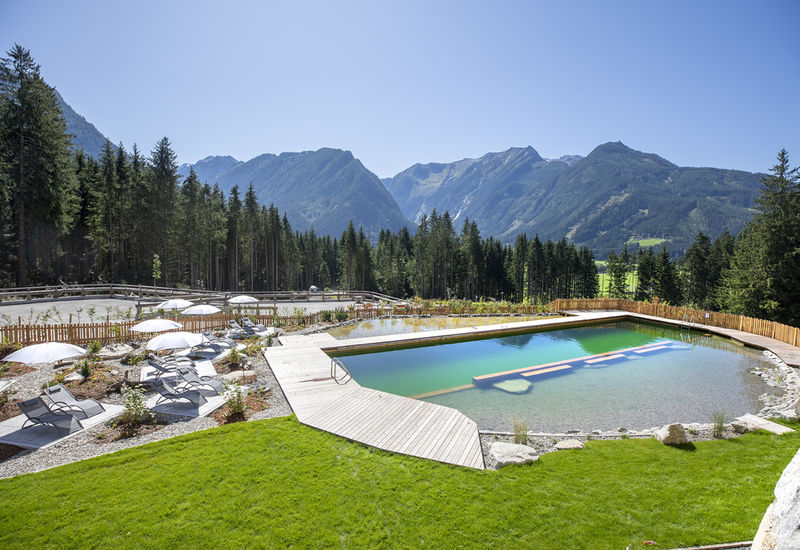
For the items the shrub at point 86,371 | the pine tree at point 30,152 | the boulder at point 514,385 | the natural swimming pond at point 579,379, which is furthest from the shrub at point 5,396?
the pine tree at point 30,152

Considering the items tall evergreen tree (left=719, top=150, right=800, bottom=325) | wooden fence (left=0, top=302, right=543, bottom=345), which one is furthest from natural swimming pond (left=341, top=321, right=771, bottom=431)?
tall evergreen tree (left=719, top=150, right=800, bottom=325)

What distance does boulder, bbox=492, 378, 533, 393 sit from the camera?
12.7m

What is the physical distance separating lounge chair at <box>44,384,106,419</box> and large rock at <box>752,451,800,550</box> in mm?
11511

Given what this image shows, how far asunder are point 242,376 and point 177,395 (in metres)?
2.20

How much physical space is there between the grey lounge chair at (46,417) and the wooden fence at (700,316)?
27.8 meters

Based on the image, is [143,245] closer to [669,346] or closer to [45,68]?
[45,68]

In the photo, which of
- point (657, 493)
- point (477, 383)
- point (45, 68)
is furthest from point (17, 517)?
point (45, 68)

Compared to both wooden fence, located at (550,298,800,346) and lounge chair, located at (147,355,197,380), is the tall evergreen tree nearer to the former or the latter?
wooden fence, located at (550,298,800,346)

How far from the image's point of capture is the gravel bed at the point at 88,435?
6633mm

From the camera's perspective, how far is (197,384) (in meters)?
9.90

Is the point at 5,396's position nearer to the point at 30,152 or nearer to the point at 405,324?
the point at 405,324

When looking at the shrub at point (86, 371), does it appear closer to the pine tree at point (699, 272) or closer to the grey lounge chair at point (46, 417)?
the grey lounge chair at point (46, 417)

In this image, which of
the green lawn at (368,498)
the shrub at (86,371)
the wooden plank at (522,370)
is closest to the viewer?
the green lawn at (368,498)

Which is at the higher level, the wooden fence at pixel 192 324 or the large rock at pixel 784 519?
the large rock at pixel 784 519
